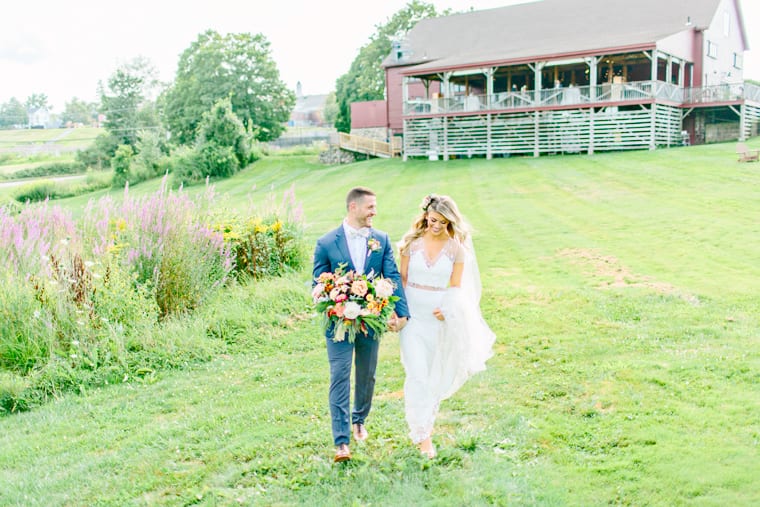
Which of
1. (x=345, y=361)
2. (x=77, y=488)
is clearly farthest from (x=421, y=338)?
(x=77, y=488)

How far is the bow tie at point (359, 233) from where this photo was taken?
196 inches

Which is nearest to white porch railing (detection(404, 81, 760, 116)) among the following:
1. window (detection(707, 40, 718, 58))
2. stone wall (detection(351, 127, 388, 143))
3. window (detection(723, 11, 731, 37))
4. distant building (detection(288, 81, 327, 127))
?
window (detection(707, 40, 718, 58))

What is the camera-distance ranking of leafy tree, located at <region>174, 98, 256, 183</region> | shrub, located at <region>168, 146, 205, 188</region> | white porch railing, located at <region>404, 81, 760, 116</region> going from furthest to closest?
shrub, located at <region>168, 146, 205, 188</region> < leafy tree, located at <region>174, 98, 256, 183</region> < white porch railing, located at <region>404, 81, 760, 116</region>

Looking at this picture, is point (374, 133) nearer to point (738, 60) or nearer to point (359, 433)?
point (738, 60)

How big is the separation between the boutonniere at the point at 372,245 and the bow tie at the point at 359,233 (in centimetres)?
5

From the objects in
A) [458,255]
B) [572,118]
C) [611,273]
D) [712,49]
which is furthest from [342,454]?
[712,49]

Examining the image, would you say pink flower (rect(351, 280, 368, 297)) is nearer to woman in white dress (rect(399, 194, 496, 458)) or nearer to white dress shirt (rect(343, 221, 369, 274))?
white dress shirt (rect(343, 221, 369, 274))

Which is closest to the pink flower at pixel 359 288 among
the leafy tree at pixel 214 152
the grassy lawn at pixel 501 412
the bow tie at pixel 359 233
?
the bow tie at pixel 359 233

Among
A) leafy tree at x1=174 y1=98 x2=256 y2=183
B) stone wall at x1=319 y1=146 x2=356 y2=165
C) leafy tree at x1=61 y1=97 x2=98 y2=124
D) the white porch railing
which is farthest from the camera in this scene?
leafy tree at x1=61 y1=97 x2=98 y2=124

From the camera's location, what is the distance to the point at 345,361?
16.3 ft

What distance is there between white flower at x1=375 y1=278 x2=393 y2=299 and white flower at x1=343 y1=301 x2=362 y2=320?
0.58ft

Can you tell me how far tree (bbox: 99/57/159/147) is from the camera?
55469mm

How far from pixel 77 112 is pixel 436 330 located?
11734 centimetres

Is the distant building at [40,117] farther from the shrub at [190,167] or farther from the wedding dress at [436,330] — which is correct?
the wedding dress at [436,330]
